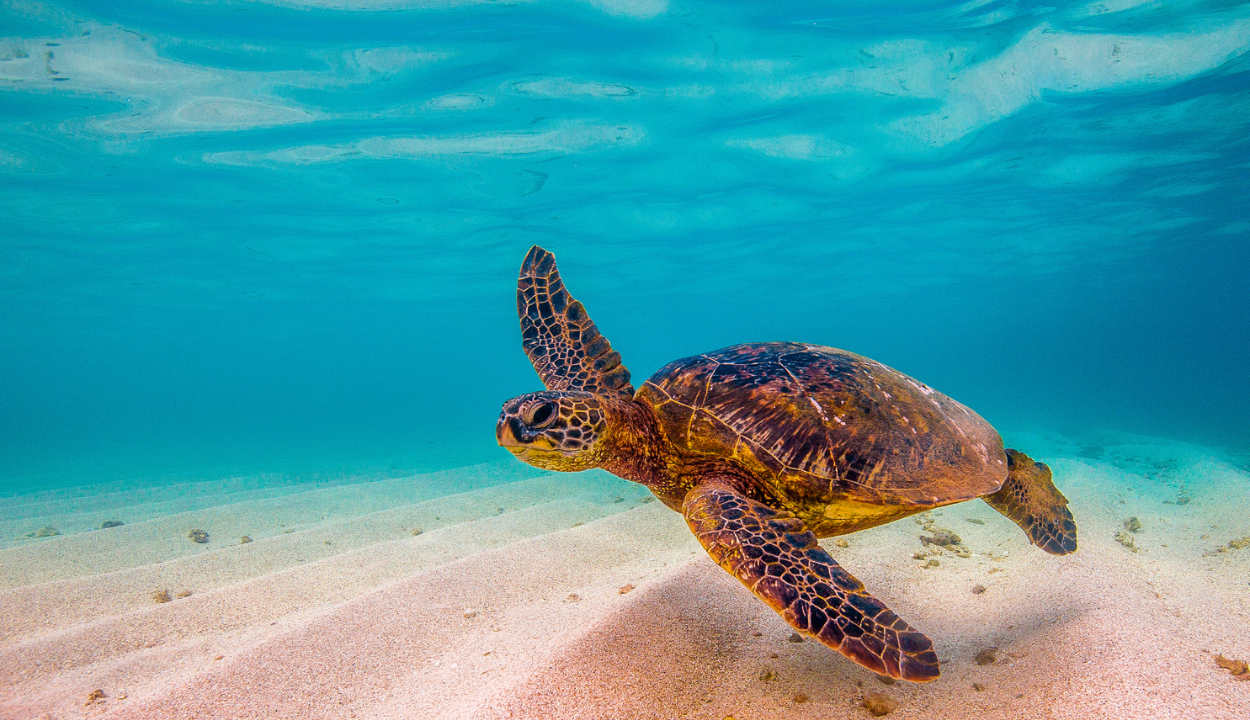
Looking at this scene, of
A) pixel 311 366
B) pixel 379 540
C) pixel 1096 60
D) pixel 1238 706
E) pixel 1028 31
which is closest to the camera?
pixel 1238 706

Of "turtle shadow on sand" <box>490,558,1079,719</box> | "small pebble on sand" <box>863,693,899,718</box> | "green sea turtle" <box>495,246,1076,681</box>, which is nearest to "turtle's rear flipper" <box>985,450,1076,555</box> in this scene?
"green sea turtle" <box>495,246,1076,681</box>

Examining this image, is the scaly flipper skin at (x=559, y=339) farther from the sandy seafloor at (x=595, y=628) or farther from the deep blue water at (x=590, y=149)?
the deep blue water at (x=590, y=149)

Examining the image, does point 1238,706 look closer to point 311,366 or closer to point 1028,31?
point 1028,31

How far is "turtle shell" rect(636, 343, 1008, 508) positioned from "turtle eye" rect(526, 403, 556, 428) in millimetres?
706

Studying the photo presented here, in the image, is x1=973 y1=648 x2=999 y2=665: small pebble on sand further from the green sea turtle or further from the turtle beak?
the turtle beak

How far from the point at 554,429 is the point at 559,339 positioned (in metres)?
1.33

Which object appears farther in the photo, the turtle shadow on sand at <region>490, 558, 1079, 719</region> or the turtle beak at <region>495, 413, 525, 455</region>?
the turtle beak at <region>495, 413, 525, 455</region>

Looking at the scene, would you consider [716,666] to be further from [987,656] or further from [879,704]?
[987,656]

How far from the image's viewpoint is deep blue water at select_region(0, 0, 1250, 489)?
970cm

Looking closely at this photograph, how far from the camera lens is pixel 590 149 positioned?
14.4 m

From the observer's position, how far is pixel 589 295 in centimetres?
3288

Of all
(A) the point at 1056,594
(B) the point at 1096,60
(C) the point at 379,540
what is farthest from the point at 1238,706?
(B) the point at 1096,60

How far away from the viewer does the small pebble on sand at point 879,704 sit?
1956 millimetres

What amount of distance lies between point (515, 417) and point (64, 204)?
22512mm
